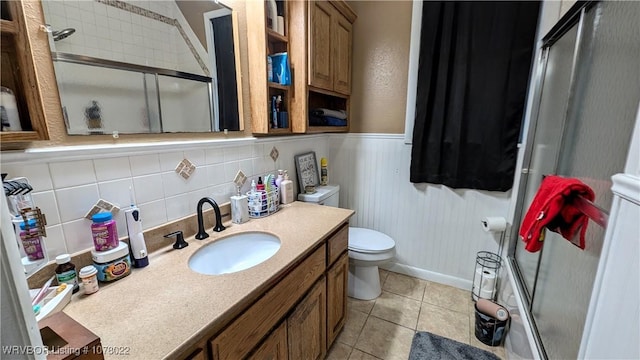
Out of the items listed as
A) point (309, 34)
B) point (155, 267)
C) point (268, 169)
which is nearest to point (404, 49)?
point (309, 34)

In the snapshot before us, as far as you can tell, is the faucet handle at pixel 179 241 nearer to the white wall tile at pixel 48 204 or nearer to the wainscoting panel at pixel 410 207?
the white wall tile at pixel 48 204

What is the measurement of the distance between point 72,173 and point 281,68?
3.46 ft

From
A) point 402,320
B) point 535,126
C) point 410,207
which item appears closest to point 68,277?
point 402,320

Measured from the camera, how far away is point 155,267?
36.9 inches

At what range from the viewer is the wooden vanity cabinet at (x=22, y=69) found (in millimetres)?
651

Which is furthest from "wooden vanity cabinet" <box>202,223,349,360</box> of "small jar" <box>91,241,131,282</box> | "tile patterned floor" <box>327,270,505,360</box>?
"small jar" <box>91,241,131,282</box>

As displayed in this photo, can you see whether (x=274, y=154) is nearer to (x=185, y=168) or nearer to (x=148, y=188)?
(x=185, y=168)

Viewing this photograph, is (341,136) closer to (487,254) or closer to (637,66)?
(487,254)

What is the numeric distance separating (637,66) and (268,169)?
1528 mm

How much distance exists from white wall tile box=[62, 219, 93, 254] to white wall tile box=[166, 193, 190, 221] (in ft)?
0.87

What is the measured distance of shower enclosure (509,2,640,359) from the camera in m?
0.85

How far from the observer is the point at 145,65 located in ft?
3.34

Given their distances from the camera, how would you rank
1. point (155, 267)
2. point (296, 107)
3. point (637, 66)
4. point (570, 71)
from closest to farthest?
point (637, 66)
point (155, 267)
point (570, 71)
point (296, 107)

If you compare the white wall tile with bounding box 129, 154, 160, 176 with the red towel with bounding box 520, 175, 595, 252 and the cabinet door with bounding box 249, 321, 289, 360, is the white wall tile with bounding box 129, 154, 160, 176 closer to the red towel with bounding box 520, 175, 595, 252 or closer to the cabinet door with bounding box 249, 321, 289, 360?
the cabinet door with bounding box 249, 321, 289, 360
